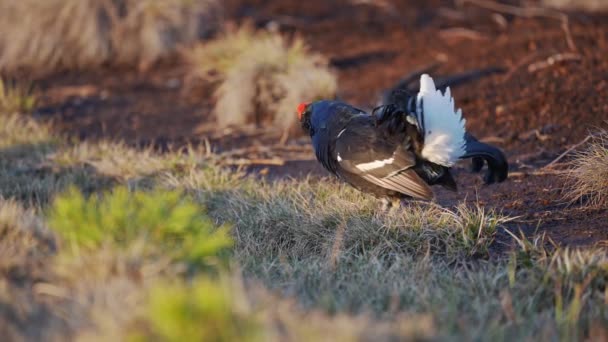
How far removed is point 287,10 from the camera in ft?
35.8

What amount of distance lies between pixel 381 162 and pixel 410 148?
18 cm

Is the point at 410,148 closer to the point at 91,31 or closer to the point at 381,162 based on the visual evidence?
the point at 381,162

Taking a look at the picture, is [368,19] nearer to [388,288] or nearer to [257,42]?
[257,42]

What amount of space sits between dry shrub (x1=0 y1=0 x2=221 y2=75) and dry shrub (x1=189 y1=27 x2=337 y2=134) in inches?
70.4

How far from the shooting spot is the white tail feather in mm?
4199

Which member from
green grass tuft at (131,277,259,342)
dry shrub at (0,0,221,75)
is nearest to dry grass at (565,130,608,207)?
green grass tuft at (131,277,259,342)

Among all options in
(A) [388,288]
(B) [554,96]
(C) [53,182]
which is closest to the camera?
(A) [388,288]

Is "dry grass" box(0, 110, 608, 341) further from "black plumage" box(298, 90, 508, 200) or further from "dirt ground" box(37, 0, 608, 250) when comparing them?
"dirt ground" box(37, 0, 608, 250)

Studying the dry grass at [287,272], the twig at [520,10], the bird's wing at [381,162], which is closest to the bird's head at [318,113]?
the bird's wing at [381,162]

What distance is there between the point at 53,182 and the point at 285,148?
80.7 inches

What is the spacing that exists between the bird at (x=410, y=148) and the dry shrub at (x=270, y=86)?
274 centimetres

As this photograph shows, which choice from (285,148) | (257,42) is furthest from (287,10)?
(285,148)

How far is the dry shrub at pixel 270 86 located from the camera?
7246mm

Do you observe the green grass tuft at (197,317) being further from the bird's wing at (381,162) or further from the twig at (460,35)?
the twig at (460,35)
